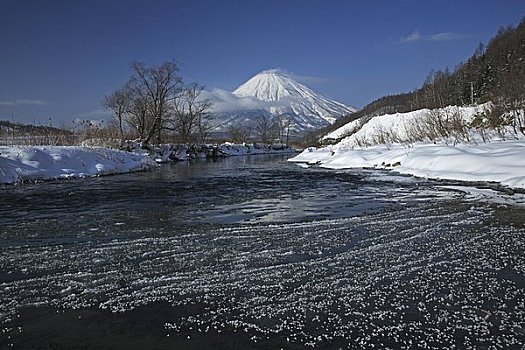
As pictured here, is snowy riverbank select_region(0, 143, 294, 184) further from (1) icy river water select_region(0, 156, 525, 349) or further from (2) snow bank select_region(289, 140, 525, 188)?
(2) snow bank select_region(289, 140, 525, 188)

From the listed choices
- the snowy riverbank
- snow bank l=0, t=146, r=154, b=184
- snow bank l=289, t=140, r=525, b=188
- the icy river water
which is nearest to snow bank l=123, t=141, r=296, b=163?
the snowy riverbank

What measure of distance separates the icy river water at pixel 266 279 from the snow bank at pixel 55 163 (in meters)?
8.05

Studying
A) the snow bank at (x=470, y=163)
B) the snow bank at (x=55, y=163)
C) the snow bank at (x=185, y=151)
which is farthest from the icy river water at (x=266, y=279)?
the snow bank at (x=185, y=151)

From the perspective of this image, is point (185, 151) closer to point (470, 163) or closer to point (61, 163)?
point (61, 163)

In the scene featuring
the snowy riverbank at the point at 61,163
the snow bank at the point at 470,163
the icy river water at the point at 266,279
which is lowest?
the icy river water at the point at 266,279

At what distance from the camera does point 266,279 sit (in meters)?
4.05

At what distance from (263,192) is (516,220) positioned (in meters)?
6.37

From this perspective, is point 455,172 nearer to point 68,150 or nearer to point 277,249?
point 277,249

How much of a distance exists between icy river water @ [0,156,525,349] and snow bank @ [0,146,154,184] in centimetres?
805

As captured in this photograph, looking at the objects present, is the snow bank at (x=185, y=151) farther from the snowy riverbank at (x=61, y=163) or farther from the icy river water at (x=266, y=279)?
the icy river water at (x=266, y=279)

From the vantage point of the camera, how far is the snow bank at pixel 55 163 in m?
15.2

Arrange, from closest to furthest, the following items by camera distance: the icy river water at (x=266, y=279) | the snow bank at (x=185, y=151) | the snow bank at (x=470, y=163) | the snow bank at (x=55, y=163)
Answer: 1. the icy river water at (x=266, y=279)
2. the snow bank at (x=470, y=163)
3. the snow bank at (x=55, y=163)
4. the snow bank at (x=185, y=151)

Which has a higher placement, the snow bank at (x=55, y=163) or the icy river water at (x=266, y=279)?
the snow bank at (x=55, y=163)

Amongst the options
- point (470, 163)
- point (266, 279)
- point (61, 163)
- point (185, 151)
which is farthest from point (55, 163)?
point (185, 151)
